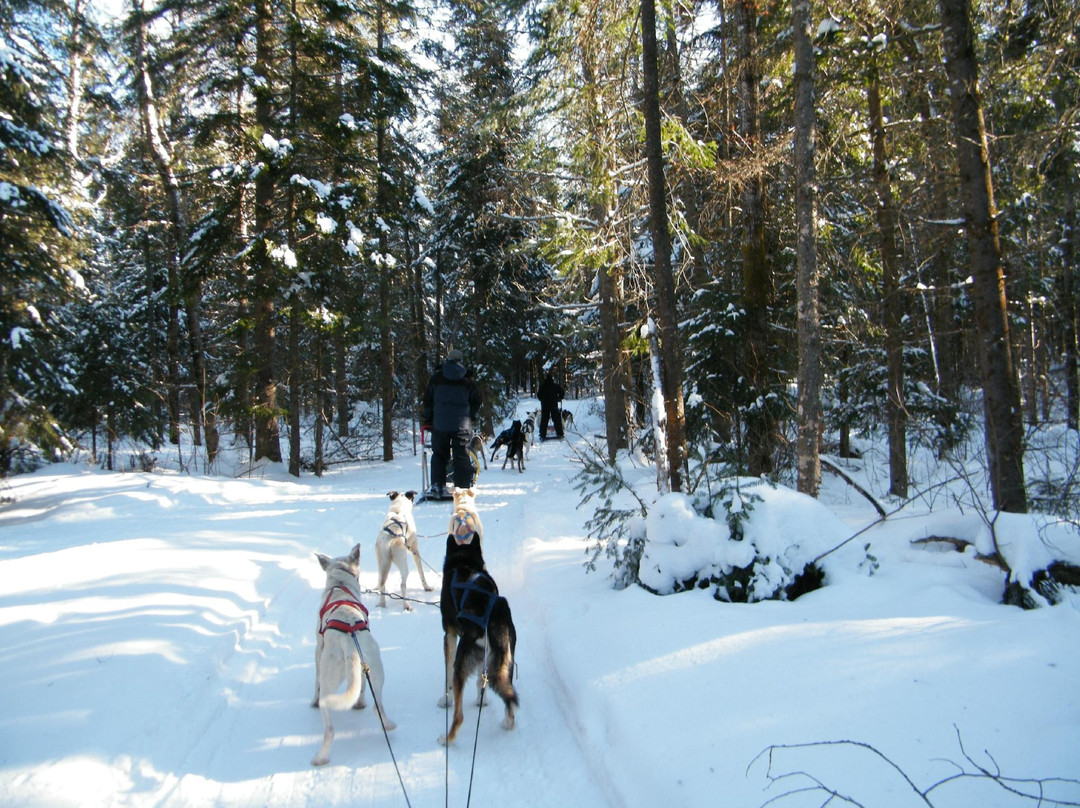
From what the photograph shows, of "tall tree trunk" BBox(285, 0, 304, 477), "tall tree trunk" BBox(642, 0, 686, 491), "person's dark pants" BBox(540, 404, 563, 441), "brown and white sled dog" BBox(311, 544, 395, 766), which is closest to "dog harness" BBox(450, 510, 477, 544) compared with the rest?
"brown and white sled dog" BBox(311, 544, 395, 766)

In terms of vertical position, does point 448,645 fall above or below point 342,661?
below

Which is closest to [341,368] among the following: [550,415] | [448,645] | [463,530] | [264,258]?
[264,258]

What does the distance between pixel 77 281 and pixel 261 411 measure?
13.2ft

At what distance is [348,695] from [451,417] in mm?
7309

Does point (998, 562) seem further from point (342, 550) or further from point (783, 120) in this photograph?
point (783, 120)

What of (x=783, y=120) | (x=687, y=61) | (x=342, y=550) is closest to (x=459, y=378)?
(x=342, y=550)

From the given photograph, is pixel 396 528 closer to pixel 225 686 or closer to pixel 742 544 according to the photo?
pixel 225 686

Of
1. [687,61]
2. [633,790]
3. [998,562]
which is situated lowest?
[633,790]

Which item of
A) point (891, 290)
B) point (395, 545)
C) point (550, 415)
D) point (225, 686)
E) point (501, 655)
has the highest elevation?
point (891, 290)

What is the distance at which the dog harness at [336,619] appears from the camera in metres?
3.66

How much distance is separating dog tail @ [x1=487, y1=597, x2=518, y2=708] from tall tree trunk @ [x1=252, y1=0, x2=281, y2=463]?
11014mm

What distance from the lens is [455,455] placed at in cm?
1088

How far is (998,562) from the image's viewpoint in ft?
14.4

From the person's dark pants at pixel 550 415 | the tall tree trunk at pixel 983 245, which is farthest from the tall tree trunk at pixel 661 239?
the person's dark pants at pixel 550 415
